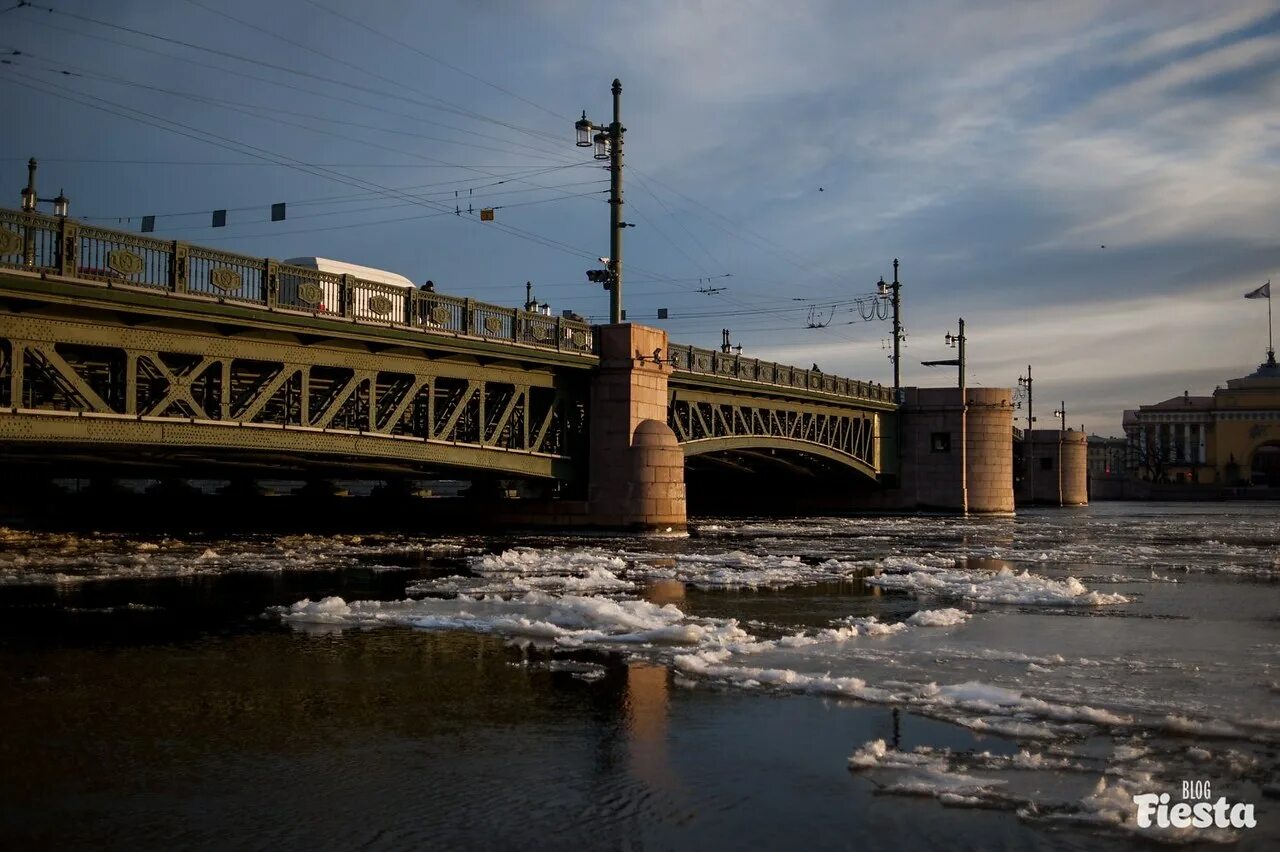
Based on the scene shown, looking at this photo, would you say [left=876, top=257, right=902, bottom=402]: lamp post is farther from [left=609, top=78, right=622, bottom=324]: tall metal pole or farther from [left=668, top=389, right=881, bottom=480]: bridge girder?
[left=609, top=78, right=622, bottom=324]: tall metal pole

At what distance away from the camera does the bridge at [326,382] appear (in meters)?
21.1

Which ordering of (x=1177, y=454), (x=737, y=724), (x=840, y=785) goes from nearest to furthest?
(x=840, y=785)
(x=737, y=724)
(x=1177, y=454)

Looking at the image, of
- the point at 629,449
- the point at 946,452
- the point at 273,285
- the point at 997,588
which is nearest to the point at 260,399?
the point at 273,285

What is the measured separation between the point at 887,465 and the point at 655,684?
55706 millimetres

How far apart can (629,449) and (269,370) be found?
11.3 m

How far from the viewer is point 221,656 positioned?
36.0 feet

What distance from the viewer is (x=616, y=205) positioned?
35750 mm

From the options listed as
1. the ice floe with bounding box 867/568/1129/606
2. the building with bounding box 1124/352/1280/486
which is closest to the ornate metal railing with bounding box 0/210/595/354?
the ice floe with bounding box 867/568/1129/606

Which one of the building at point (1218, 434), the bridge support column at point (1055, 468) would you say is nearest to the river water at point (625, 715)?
the bridge support column at point (1055, 468)

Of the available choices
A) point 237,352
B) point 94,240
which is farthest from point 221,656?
point 237,352

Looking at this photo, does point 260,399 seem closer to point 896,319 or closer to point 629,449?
point 629,449

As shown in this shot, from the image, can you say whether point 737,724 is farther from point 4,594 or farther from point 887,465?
point 887,465

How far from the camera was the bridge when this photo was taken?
2109 cm

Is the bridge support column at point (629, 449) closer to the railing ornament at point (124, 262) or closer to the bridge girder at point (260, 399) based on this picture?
the bridge girder at point (260, 399)
